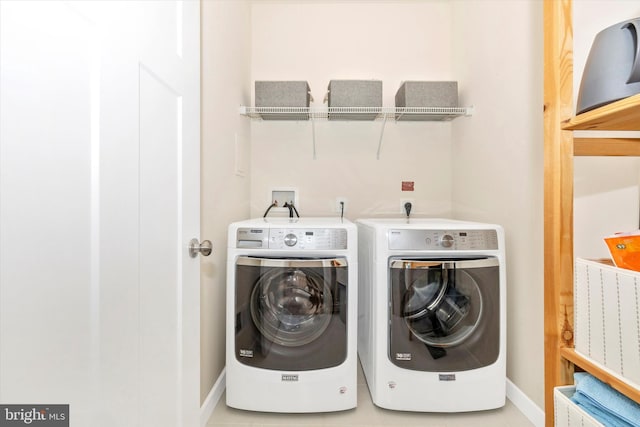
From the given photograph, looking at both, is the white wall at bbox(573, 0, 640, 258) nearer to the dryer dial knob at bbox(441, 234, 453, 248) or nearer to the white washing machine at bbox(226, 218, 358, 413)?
the dryer dial knob at bbox(441, 234, 453, 248)

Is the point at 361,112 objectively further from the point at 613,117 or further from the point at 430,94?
the point at 613,117

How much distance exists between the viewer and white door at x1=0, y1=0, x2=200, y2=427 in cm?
49

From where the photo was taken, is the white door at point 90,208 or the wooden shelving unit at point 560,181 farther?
the wooden shelving unit at point 560,181

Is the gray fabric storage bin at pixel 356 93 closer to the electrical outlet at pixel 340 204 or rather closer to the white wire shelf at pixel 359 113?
the white wire shelf at pixel 359 113

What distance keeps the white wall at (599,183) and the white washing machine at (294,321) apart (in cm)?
93

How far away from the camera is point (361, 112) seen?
2.10 m

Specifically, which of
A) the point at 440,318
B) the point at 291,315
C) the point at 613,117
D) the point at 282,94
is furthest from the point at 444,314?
the point at 282,94

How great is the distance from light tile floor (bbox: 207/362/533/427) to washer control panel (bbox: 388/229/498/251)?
0.79m

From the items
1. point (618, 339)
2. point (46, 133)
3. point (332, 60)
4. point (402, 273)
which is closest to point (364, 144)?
point (332, 60)

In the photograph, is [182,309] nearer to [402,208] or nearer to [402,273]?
[402,273]

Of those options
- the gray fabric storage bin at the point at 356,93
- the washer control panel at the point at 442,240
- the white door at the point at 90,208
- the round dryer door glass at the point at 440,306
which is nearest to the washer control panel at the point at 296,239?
the washer control panel at the point at 442,240

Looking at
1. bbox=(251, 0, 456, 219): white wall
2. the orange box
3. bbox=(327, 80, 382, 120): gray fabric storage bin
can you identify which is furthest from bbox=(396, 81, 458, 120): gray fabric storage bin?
the orange box

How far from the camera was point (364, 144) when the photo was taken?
2391 mm

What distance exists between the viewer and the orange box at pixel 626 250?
0.78 meters
